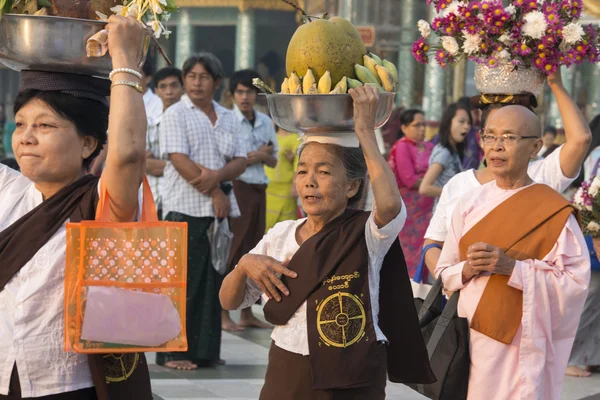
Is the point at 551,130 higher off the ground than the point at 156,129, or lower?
higher

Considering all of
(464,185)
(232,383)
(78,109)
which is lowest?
(232,383)

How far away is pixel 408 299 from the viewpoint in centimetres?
417

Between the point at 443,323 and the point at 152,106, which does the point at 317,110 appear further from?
the point at 152,106

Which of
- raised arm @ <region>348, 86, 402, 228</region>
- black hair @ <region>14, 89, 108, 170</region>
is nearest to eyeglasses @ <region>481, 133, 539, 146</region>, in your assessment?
raised arm @ <region>348, 86, 402, 228</region>

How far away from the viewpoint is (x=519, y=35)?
554cm

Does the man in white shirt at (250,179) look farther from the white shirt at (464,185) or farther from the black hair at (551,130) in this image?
the black hair at (551,130)

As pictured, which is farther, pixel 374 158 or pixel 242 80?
pixel 242 80

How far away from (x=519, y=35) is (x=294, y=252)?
199 centimetres

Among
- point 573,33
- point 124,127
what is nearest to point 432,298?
point 573,33

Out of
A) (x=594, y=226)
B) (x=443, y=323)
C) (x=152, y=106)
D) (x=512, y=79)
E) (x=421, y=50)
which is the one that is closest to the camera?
(x=443, y=323)

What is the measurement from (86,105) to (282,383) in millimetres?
1294

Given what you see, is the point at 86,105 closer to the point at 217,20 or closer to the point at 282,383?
the point at 282,383

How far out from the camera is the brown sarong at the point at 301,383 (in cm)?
402

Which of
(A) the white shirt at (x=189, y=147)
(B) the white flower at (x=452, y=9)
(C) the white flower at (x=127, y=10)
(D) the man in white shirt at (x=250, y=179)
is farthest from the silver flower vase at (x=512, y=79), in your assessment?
(D) the man in white shirt at (x=250, y=179)
